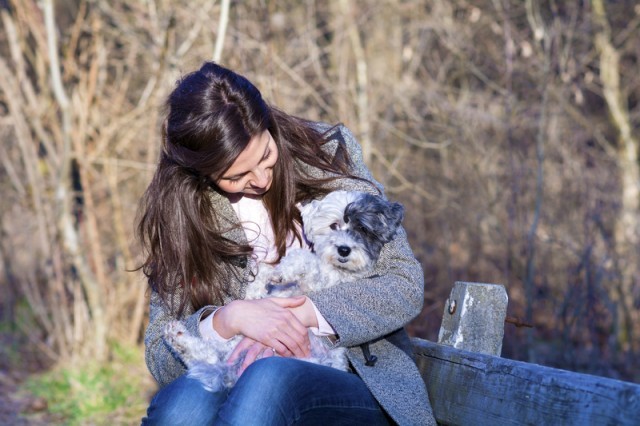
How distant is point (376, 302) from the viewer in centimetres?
270

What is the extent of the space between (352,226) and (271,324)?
505mm

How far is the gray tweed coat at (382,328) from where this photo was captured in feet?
8.62

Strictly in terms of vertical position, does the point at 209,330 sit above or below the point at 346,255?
below

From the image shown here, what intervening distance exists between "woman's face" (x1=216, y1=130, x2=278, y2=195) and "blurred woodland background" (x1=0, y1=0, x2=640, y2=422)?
8.42 feet

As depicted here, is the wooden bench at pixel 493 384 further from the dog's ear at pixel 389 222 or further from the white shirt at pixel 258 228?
the white shirt at pixel 258 228

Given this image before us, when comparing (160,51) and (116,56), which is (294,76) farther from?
(116,56)

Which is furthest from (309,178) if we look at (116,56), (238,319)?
(116,56)

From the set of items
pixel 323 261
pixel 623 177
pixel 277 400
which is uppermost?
pixel 623 177

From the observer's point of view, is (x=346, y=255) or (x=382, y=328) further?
(x=346, y=255)

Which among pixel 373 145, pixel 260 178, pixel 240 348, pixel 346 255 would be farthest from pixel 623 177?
pixel 240 348

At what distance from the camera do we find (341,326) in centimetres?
268

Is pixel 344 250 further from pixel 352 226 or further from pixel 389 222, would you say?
pixel 389 222

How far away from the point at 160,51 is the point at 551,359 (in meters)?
3.92

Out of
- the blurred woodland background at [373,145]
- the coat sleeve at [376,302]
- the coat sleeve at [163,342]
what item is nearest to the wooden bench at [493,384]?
the coat sleeve at [376,302]
